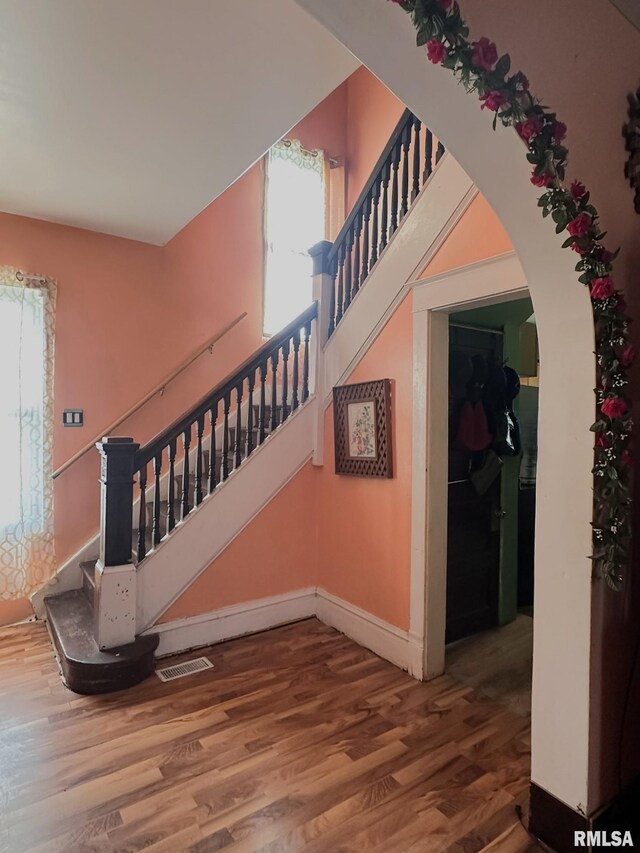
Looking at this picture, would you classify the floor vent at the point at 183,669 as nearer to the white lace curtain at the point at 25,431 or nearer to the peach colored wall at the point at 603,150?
the white lace curtain at the point at 25,431

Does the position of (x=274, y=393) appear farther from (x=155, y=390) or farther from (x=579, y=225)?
(x=579, y=225)

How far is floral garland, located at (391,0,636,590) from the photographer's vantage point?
1.28 meters

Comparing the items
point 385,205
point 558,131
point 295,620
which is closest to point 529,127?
point 558,131

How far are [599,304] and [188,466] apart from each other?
231cm

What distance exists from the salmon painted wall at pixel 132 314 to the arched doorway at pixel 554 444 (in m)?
2.82

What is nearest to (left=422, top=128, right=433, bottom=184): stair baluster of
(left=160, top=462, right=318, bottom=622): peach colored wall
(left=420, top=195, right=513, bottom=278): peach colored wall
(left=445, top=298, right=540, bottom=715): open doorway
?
(left=420, top=195, right=513, bottom=278): peach colored wall

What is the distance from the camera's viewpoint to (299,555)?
131 inches

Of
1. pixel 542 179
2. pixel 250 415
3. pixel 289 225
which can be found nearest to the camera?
pixel 542 179

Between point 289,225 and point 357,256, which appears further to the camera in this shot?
point 289,225

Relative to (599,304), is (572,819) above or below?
below

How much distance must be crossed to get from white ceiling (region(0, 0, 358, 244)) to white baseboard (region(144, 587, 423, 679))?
2584 mm

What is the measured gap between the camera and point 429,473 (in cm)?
254

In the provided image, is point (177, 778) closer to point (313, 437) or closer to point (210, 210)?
point (313, 437)

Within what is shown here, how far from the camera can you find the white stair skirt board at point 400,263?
2.38m
